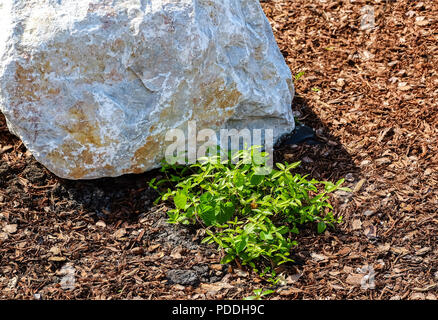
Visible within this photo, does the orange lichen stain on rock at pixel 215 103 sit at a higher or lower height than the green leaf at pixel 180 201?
higher

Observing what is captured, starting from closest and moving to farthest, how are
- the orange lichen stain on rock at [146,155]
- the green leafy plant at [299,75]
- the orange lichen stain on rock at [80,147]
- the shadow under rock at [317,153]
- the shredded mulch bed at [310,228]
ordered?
the shredded mulch bed at [310,228] → the orange lichen stain on rock at [80,147] → the orange lichen stain on rock at [146,155] → the shadow under rock at [317,153] → the green leafy plant at [299,75]

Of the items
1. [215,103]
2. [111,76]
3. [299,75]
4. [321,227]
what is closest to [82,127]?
[111,76]

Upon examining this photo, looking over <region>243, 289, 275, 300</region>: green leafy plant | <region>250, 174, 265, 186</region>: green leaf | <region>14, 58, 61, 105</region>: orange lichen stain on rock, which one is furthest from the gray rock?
<region>14, 58, 61, 105</region>: orange lichen stain on rock

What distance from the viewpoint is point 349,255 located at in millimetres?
3684

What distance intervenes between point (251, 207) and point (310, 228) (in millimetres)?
440

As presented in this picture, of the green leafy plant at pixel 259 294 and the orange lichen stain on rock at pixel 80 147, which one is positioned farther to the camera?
the orange lichen stain on rock at pixel 80 147

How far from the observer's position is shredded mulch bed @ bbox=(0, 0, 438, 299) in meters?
3.50

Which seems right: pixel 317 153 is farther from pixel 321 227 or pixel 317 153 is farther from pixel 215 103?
pixel 215 103

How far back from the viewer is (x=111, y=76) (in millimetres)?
3771

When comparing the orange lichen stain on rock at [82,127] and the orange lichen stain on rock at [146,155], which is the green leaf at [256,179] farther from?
the orange lichen stain on rock at [82,127]

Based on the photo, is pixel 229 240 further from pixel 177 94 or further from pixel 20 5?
pixel 20 5

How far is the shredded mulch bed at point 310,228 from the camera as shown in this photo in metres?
3.50

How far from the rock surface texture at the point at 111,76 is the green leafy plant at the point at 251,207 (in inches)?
15.7

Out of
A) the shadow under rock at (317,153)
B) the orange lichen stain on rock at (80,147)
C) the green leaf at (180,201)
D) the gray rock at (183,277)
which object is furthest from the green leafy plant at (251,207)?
the orange lichen stain on rock at (80,147)
